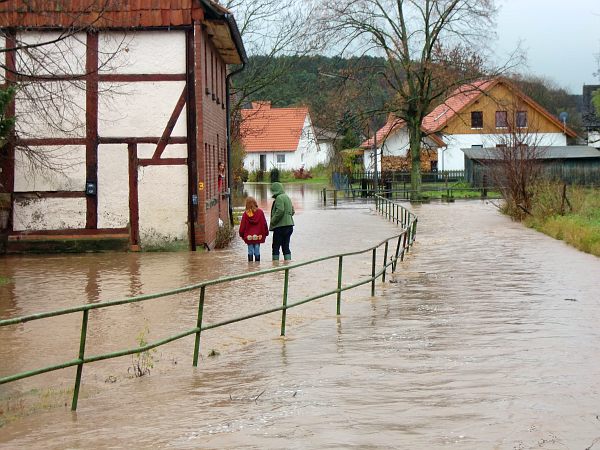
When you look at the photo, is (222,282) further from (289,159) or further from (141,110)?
(289,159)

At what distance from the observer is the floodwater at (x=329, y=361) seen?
800 cm

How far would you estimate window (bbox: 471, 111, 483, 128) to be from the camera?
76.2 m

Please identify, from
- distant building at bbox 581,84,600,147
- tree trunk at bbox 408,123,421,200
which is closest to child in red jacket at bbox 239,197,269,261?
tree trunk at bbox 408,123,421,200

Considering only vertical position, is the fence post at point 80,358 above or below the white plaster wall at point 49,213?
below

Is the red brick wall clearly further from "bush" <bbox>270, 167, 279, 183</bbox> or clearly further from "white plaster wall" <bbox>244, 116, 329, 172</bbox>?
"white plaster wall" <bbox>244, 116, 329, 172</bbox>

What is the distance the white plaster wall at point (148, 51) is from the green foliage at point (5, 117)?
2.76 meters

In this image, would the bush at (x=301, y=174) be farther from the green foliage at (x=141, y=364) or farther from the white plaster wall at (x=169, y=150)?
the green foliage at (x=141, y=364)

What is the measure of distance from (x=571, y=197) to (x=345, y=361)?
2657 centimetres

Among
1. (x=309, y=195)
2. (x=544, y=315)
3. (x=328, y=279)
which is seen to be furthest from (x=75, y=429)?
(x=309, y=195)

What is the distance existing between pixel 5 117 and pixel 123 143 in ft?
9.33

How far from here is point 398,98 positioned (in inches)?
2200

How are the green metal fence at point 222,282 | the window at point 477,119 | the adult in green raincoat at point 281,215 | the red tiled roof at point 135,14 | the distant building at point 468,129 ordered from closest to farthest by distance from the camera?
the green metal fence at point 222,282 → the adult in green raincoat at point 281,215 → the red tiled roof at point 135,14 → the distant building at point 468,129 → the window at point 477,119

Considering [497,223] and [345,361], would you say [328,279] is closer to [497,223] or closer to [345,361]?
[345,361]

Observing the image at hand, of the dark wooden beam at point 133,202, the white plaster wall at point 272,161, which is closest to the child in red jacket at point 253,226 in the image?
the dark wooden beam at point 133,202
